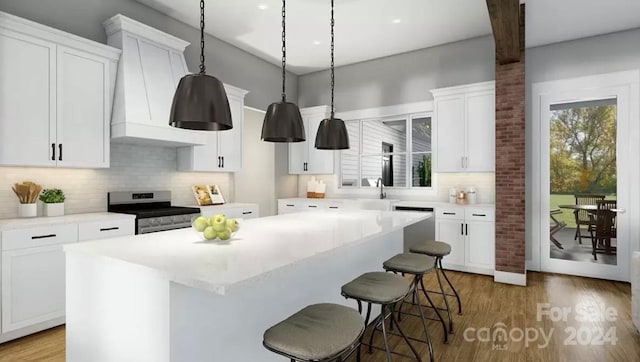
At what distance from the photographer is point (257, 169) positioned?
632 cm

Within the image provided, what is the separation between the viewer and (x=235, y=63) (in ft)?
18.5

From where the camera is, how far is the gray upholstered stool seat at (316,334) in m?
1.40

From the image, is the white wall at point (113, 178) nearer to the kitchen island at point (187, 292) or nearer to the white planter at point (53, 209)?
the white planter at point (53, 209)

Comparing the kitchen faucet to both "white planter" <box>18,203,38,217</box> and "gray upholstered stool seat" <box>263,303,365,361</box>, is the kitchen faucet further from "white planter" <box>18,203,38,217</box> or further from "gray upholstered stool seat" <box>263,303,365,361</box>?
"white planter" <box>18,203,38,217</box>

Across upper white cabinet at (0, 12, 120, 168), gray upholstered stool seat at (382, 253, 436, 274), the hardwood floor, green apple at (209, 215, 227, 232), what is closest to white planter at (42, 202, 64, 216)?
upper white cabinet at (0, 12, 120, 168)

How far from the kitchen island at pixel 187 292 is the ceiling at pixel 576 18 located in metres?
3.62

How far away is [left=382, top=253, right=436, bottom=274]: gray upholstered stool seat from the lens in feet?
8.64

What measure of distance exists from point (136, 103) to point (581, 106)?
560 cm

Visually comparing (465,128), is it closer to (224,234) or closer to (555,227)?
(555,227)

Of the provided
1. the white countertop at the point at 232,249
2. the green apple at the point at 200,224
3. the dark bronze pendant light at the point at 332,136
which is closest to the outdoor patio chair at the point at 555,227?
the white countertop at the point at 232,249

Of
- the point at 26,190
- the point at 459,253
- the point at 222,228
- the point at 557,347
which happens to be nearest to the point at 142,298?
the point at 222,228

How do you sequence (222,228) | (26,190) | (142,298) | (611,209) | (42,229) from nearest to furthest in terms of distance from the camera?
(142,298) → (222,228) → (42,229) → (26,190) → (611,209)

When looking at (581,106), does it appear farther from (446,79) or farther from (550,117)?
(446,79)

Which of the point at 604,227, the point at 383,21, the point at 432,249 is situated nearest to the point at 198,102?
the point at 432,249
